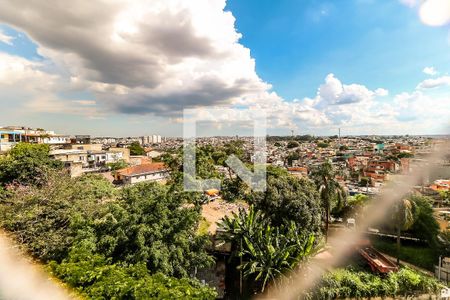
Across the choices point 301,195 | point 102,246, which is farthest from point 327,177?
point 102,246

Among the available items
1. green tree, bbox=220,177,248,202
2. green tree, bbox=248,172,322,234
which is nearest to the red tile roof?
green tree, bbox=220,177,248,202

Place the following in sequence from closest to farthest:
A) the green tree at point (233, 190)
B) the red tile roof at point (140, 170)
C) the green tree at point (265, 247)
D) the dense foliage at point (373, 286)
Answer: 1. the dense foliage at point (373, 286)
2. the green tree at point (265, 247)
3. the green tree at point (233, 190)
4. the red tile roof at point (140, 170)

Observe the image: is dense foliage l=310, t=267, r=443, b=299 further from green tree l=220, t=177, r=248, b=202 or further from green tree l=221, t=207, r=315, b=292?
green tree l=220, t=177, r=248, b=202

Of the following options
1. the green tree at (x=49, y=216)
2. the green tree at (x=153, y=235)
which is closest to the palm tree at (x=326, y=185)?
the green tree at (x=153, y=235)

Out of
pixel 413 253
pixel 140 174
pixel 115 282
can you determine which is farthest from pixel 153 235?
pixel 140 174

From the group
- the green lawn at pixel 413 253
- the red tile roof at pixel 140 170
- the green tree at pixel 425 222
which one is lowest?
the green lawn at pixel 413 253

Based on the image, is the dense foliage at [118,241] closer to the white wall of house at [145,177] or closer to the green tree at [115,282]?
the green tree at [115,282]

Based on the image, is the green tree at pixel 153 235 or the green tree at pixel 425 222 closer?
the green tree at pixel 153 235
